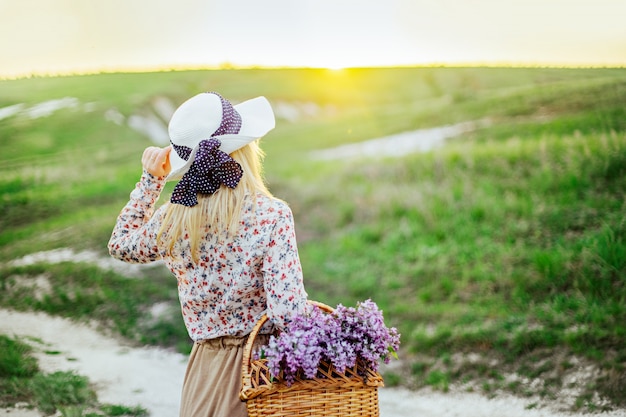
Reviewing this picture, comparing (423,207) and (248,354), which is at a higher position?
(248,354)

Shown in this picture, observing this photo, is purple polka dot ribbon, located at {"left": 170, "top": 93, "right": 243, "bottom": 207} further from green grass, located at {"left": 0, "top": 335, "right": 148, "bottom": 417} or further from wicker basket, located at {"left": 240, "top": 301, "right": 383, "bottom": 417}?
green grass, located at {"left": 0, "top": 335, "right": 148, "bottom": 417}

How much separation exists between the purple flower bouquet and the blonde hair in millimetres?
320

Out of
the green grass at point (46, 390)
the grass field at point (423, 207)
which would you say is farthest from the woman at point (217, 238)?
the grass field at point (423, 207)

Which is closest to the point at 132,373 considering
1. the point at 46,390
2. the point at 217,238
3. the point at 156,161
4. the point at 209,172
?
the point at 46,390

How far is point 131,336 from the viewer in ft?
16.7

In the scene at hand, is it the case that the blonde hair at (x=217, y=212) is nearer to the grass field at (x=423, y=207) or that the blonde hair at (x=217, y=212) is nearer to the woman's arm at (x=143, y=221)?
the woman's arm at (x=143, y=221)

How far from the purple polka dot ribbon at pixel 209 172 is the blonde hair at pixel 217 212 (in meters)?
0.02

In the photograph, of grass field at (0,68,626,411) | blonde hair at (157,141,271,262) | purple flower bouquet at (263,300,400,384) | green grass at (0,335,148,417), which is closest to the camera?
purple flower bouquet at (263,300,400,384)

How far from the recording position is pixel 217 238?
2025 millimetres

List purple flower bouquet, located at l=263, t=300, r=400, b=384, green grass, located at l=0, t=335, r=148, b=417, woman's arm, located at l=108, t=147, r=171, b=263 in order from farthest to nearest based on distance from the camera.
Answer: green grass, located at l=0, t=335, r=148, b=417 < woman's arm, located at l=108, t=147, r=171, b=263 < purple flower bouquet, located at l=263, t=300, r=400, b=384

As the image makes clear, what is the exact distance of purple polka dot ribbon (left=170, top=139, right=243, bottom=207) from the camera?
6.48 feet

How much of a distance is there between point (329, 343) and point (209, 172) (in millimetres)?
562

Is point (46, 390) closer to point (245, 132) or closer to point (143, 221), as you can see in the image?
point (143, 221)

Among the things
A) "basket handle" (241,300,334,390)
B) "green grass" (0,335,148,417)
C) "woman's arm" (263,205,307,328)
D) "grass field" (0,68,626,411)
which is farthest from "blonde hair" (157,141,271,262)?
"grass field" (0,68,626,411)
